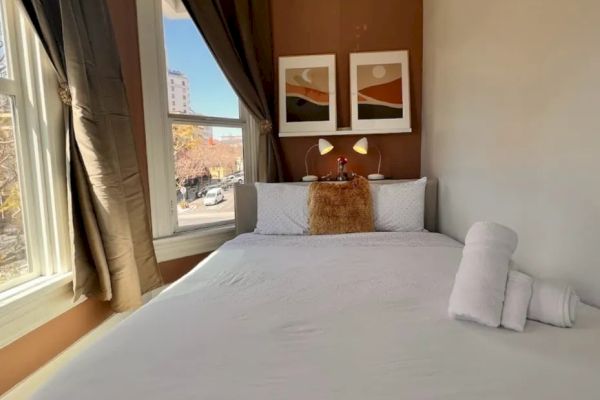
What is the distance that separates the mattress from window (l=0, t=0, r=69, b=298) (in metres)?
0.82

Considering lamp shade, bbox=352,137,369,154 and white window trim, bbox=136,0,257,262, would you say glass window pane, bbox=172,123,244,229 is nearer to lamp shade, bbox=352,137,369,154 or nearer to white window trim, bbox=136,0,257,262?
white window trim, bbox=136,0,257,262

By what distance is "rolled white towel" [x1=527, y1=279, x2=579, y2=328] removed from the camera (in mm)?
1031

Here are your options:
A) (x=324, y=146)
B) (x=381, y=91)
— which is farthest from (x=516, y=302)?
(x=381, y=91)

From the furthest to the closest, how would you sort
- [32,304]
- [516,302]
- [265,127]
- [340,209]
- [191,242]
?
[265,127] < [191,242] < [340,209] < [32,304] < [516,302]

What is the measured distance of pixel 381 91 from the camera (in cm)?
286

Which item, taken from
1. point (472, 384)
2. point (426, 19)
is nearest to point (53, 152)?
point (472, 384)

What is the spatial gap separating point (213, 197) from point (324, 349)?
203cm

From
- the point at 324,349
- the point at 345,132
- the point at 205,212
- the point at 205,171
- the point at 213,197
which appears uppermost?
the point at 345,132

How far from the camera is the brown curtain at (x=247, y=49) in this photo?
2539mm

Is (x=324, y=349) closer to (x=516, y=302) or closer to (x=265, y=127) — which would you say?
(x=516, y=302)

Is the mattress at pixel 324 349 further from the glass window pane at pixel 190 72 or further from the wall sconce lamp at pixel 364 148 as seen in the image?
the glass window pane at pixel 190 72

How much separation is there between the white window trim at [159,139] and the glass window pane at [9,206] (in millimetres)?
777

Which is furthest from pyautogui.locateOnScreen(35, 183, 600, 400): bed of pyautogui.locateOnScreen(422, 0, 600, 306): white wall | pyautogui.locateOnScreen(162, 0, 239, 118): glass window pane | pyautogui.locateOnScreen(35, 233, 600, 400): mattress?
pyautogui.locateOnScreen(162, 0, 239, 118): glass window pane

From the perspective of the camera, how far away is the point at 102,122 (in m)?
1.82
